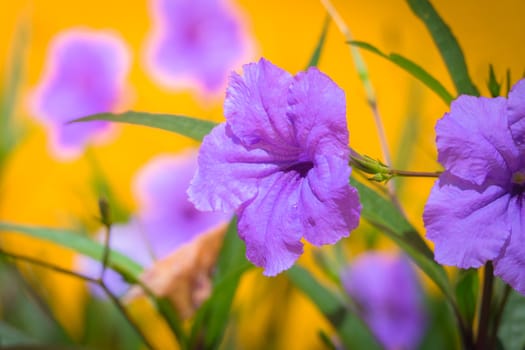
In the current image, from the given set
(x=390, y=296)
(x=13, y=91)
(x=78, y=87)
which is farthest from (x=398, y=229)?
(x=13, y=91)

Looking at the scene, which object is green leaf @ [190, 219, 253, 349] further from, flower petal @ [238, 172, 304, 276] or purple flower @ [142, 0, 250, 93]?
purple flower @ [142, 0, 250, 93]

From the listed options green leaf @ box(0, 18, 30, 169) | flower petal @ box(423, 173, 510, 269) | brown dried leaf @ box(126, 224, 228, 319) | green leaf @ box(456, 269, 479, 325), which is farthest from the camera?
green leaf @ box(0, 18, 30, 169)

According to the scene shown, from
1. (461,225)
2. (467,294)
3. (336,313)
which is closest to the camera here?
(461,225)

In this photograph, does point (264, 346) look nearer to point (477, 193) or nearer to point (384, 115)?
point (384, 115)

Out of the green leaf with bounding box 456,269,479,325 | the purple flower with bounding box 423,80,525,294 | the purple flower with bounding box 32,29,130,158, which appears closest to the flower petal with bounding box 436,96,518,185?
the purple flower with bounding box 423,80,525,294

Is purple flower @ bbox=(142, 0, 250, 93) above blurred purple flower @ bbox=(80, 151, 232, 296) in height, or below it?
above

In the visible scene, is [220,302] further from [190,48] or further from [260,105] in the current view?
[190,48]

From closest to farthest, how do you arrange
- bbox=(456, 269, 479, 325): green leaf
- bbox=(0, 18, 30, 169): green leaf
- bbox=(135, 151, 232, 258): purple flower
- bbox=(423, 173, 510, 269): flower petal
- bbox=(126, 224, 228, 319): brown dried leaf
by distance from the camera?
1. bbox=(423, 173, 510, 269): flower petal
2. bbox=(456, 269, 479, 325): green leaf
3. bbox=(126, 224, 228, 319): brown dried leaf
4. bbox=(135, 151, 232, 258): purple flower
5. bbox=(0, 18, 30, 169): green leaf
